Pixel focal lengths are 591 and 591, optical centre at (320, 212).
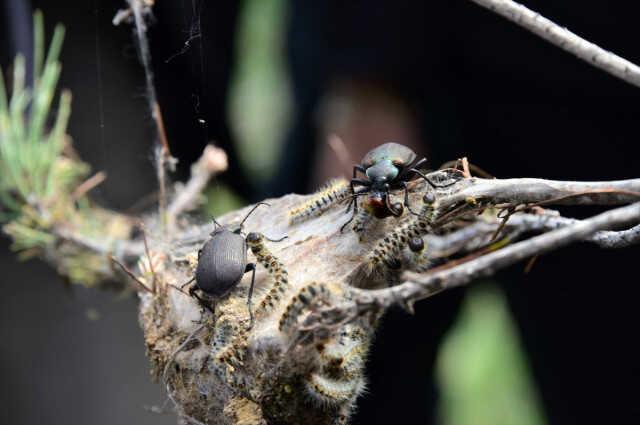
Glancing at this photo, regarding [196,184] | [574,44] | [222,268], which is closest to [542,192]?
[574,44]

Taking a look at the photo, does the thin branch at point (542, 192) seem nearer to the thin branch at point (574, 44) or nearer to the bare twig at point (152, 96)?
the thin branch at point (574, 44)

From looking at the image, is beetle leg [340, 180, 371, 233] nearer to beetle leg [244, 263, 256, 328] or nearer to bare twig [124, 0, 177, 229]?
beetle leg [244, 263, 256, 328]

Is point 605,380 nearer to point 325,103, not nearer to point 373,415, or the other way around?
point 373,415

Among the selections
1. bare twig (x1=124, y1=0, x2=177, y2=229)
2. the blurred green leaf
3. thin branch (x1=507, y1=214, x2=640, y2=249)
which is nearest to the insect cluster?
thin branch (x1=507, y1=214, x2=640, y2=249)

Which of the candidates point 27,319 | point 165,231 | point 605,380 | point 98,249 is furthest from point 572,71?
point 27,319

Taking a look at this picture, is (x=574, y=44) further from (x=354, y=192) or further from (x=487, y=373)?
(x=487, y=373)
